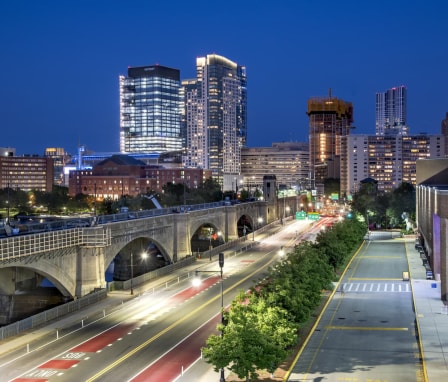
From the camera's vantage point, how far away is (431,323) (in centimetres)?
5075

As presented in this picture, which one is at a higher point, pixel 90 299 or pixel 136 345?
pixel 90 299

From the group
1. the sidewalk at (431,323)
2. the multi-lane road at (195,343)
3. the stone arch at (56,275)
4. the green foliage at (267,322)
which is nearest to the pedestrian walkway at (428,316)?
the sidewalk at (431,323)

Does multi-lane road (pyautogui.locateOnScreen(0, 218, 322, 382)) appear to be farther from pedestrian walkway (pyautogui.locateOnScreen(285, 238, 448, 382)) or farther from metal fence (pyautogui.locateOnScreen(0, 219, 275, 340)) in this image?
pedestrian walkway (pyautogui.locateOnScreen(285, 238, 448, 382))

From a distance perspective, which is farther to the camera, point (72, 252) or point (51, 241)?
point (72, 252)

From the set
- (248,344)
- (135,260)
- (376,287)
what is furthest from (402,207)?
(248,344)

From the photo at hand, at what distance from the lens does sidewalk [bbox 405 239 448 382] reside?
127 feet

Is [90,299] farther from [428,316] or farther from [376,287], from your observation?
[376,287]

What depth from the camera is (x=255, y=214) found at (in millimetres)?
156250

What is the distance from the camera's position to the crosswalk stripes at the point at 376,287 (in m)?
67.4

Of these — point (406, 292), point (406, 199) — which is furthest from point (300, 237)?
point (406, 292)

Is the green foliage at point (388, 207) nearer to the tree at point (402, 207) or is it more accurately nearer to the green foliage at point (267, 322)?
the tree at point (402, 207)

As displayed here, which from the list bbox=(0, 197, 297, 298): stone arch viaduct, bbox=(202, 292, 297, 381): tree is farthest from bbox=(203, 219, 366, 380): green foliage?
bbox=(0, 197, 297, 298): stone arch viaduct

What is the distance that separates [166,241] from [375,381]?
5692cm

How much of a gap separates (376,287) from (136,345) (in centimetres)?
3386
